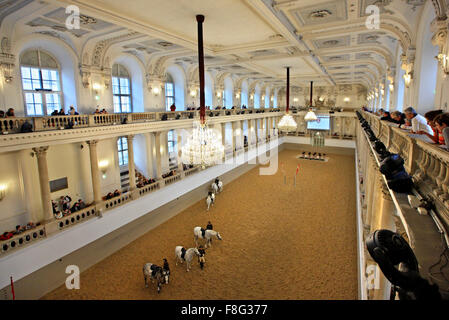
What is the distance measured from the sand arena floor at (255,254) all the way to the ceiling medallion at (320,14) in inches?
321

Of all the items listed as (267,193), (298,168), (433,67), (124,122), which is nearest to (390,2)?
(433,67)

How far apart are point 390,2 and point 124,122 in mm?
10389

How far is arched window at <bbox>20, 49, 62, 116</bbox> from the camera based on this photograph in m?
10.4

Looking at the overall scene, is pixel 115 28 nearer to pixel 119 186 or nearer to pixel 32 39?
pixel 32 39

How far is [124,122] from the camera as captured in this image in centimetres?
1155

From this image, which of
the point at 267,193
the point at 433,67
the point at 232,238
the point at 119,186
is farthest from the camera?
the point at 267,193

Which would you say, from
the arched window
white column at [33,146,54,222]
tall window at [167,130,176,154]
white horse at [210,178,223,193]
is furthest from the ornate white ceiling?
white horse at [210,178,223,193]

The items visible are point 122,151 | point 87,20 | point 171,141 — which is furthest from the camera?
point 171,141

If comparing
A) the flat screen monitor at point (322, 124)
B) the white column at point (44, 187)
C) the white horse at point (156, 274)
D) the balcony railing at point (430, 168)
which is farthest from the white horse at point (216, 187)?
the flat screen monitor at point (322, 124)

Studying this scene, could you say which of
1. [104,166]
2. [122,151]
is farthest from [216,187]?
[104,166]

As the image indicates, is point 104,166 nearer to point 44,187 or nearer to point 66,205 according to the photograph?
point 66,205

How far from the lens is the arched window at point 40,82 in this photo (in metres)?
10.4

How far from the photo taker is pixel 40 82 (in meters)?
10.9

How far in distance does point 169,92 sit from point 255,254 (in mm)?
13045
